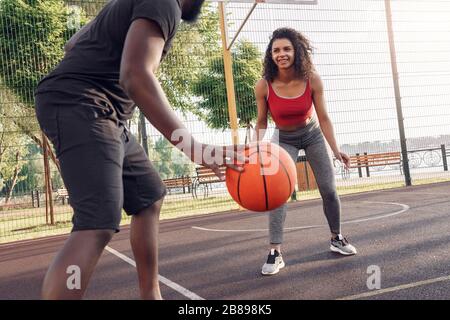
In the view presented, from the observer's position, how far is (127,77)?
1.61 meters

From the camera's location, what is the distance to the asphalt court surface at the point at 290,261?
303 centimetres

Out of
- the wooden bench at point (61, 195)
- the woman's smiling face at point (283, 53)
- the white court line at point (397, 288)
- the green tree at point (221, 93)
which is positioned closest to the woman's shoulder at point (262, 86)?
the woman's smiling face at point (283, 53)

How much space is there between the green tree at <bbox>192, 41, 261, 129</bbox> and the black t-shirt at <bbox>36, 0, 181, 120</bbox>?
23.9 feet

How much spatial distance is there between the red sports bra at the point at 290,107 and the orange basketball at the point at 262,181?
48.6 inches

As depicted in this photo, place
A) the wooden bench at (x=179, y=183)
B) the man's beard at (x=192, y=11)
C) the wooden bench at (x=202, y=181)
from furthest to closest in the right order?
the wooden bench at (x=202, y=181), the wooden bench at (x=179, y=183), the man's beard at (x=192, y=11)

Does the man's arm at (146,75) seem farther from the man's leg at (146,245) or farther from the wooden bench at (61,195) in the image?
the wooden bench at (61,195)

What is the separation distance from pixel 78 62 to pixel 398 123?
10.5 metres

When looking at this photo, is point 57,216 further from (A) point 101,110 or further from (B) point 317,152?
(A) point 101,110

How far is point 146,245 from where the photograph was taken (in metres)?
2.34

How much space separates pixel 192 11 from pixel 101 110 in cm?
66

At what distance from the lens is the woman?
3777 millimetres

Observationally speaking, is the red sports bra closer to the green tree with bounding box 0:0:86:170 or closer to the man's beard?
the man's beard

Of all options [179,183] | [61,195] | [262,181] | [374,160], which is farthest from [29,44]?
[374,160]
